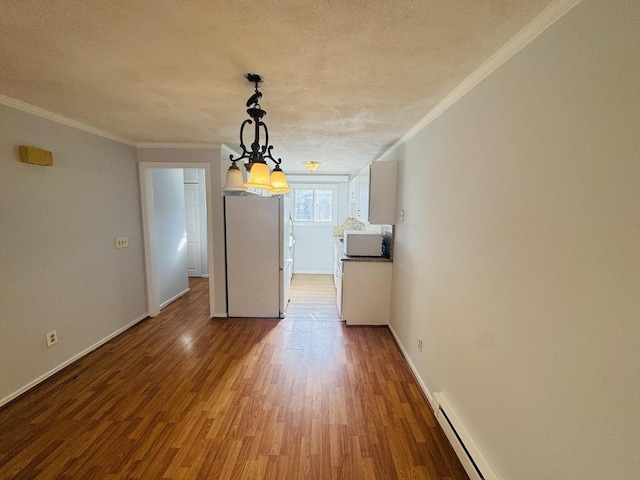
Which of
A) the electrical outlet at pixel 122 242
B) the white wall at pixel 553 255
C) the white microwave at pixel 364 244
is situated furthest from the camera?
the white microwave at pixel 364 244

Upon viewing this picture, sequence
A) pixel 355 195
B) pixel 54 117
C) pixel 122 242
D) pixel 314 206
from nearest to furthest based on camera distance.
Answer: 1. pixel 54 117
2. pixel 122 242
3. pixel 355 195
4. pixel 314 206

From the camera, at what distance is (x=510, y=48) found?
3.88 ft

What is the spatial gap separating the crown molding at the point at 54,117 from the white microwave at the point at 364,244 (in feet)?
9.70

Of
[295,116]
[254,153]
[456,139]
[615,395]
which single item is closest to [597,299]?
[615,395]

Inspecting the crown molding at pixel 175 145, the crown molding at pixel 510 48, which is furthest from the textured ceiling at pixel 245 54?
the crown molding at pixel 175 145

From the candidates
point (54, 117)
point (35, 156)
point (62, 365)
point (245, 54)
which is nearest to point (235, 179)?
point (245, 54)

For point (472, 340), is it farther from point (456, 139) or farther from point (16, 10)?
point (16, 10)

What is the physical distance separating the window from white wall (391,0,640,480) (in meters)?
4.34

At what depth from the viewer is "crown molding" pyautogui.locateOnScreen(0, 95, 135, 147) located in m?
1.93

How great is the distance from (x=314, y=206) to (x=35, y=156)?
14.7 feet

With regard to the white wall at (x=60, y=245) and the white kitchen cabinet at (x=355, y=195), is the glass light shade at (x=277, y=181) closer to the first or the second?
the white wall at (x=60, y=245)

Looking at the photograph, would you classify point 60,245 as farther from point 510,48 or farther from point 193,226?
point 510,48

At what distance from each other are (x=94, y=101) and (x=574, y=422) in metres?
3.24

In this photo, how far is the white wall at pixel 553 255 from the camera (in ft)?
2.46
